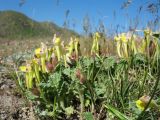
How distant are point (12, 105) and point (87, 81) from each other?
1008 mm

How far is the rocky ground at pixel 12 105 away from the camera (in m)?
3.50

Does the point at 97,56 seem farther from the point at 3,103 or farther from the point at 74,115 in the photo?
the point at 3,103

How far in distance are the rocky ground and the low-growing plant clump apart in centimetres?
13

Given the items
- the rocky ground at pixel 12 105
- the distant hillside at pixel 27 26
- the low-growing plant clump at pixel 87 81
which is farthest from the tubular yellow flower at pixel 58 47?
the distant hillside at pixel 27 26

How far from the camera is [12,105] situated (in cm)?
373

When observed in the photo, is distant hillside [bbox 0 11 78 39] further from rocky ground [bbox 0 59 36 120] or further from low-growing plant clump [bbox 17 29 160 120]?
rocky ground [bbox 0 59 36 120]

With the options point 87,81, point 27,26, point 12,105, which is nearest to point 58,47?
point 87,81

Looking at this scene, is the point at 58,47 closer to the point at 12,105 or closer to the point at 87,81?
the point at 87,81

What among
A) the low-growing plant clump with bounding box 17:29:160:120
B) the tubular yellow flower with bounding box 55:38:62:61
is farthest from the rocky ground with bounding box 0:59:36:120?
the tubular yellow flower with bounding box 55:38:62:61

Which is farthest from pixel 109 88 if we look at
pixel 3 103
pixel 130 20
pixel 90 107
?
pixel 3 103

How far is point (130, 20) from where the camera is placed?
380 centimetres

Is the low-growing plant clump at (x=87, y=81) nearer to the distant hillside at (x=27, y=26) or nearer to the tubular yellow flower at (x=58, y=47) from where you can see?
the tubular yellow flower at (x=58, y=47)

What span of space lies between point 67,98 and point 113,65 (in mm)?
547

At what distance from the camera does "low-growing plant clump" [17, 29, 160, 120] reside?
120 inches
